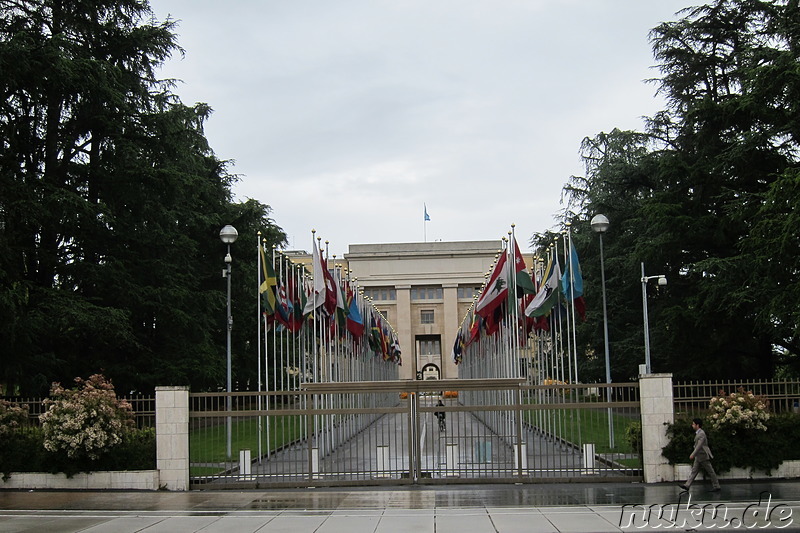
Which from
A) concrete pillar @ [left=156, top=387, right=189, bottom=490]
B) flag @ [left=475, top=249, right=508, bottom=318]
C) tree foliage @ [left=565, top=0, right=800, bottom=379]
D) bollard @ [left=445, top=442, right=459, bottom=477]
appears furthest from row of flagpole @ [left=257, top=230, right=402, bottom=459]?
tree foliage @ [left=565, top=0, right=800, bottom=379]

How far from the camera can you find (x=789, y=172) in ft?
100.0

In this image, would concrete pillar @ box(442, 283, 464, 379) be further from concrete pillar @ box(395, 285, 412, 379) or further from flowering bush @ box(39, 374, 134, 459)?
flowering bush @ box(39, 374, 134, 459)

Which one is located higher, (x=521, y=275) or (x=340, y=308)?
(x=521, y=275)

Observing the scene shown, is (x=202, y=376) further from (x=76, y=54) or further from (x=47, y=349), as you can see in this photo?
(x=76, y=54)

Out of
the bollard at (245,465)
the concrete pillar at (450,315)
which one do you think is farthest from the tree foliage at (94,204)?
the concrete pillar at (450,315)

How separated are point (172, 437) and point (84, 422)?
2037mm

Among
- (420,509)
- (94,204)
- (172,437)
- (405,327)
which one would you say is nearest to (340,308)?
(94,204)

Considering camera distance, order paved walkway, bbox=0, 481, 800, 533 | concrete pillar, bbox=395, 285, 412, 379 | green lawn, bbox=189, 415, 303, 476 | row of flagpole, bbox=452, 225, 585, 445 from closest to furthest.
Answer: paved walkway, bbox=0, 481, 800, 533, green lawn, bbox=189, 415, 303, 476, row of flagpole, bbox=452, 225, 585, 445, concrete pillar, bbox=395, 285, 412, 379

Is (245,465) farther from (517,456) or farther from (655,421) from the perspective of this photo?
(655,421)

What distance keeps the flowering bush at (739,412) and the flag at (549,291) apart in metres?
7.65

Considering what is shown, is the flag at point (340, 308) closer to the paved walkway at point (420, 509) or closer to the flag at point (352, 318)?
the flag at point (352, 318)

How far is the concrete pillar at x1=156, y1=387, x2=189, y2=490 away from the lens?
19.2 metres

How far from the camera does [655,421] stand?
1900 centimetres

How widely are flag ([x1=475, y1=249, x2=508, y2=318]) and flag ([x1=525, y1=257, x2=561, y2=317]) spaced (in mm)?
1715
